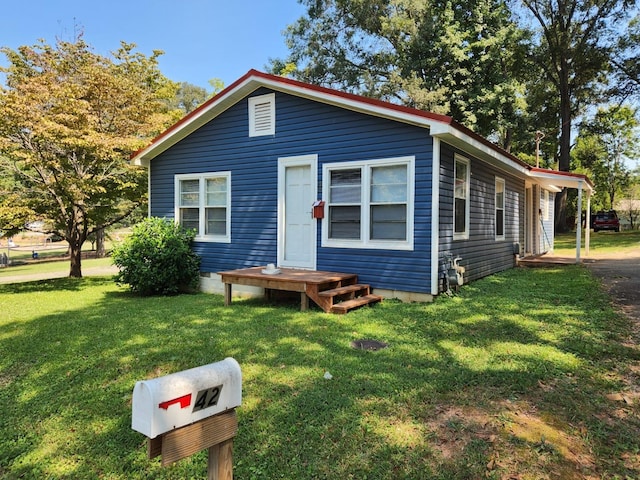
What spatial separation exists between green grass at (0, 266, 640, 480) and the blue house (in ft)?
4.53

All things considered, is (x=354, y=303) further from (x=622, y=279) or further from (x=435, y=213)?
(x=622, y=279)

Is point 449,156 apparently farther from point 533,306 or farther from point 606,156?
point 606,156

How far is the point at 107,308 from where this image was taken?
284 inches

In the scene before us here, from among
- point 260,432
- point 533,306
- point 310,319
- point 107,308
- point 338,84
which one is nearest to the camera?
point 260,432

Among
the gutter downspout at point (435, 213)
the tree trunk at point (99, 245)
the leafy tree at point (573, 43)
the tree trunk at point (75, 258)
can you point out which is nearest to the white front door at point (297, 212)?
the gutter downspout at point (435, 213)

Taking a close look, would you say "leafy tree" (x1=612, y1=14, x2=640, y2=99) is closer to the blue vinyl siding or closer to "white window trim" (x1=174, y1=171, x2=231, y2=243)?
the blue vinyl siding

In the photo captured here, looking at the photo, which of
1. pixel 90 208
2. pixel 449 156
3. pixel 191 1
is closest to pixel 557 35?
pixel 191 1

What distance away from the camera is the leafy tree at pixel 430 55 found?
22.3m

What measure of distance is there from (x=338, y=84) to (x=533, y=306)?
2285cm

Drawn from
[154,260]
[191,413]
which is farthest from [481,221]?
[191,413]

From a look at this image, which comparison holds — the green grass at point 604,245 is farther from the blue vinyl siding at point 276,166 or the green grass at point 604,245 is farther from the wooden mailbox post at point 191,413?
the wooden mailbox post at point 191,413

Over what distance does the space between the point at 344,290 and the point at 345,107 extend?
3207 millimetres

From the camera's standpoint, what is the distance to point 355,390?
3.43 meters

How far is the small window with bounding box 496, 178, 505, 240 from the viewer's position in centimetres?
1027
